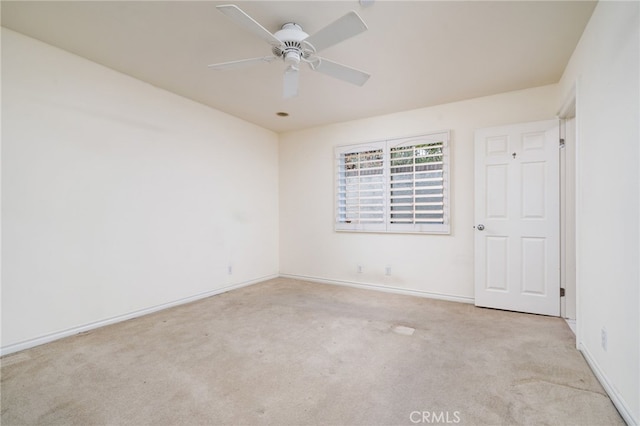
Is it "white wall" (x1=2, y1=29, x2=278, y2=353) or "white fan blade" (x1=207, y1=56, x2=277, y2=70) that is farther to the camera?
"white wall" (x1=2, y1=29, x2=278, y2=353)

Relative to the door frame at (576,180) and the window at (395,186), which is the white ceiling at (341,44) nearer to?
the door frame at (576,180)

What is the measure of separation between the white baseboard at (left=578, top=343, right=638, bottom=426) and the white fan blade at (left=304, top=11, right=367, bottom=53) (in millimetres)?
2486

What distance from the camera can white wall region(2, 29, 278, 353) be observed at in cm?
231

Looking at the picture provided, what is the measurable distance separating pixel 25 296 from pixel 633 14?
442 centimetres

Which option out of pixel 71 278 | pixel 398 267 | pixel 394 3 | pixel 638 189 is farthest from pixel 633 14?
pixel 71 278

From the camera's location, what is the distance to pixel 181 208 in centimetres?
352

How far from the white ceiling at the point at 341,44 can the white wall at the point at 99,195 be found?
1.01ft

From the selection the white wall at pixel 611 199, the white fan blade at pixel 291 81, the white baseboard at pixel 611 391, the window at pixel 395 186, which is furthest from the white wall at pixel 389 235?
the white fan blade at pixel 291 81

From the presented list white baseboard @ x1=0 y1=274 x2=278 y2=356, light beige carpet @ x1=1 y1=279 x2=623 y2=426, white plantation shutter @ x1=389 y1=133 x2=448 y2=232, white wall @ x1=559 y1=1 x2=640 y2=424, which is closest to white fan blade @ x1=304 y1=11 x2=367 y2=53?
white wall @ x1=559 y1=1 x2=640 y2=424

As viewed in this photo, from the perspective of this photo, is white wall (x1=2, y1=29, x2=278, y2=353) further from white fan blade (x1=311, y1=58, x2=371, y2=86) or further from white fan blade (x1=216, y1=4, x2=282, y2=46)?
white fan blade (x1=311, y1=58, x2=371, y2=86)

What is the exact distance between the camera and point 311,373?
77.9 inches

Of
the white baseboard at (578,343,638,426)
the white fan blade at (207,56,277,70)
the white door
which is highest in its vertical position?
the white fan blade at (207,56,277,70)

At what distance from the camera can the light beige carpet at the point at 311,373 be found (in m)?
1.58

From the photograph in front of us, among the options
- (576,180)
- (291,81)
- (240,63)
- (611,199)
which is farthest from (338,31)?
(576,180)
